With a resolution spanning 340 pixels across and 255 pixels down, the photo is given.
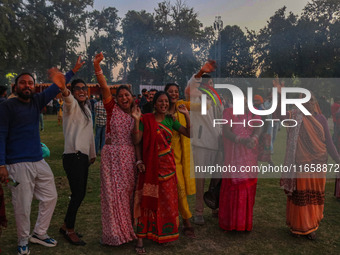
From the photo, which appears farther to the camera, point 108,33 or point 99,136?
point 108,33

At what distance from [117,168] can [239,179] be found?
1.53m

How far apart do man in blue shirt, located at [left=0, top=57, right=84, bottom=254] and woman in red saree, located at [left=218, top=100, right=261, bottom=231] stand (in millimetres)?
2110

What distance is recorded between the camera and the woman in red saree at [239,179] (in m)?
3.90

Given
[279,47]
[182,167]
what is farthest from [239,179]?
[279,47]

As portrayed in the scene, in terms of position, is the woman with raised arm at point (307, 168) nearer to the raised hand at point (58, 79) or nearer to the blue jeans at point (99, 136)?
the raised hand at point (58, 79)

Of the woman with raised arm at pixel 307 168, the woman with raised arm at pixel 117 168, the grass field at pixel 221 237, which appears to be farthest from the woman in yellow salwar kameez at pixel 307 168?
the woman with raised arm at pixel 117 168

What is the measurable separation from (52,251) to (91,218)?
1.03 m

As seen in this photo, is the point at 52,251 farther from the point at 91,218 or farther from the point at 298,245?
the point at 298,245

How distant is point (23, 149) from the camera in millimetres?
3209

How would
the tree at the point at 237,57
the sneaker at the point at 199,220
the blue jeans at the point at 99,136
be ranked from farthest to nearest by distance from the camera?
1. the tree at the point at 237,57
2. the blue jeans at the point at 99,136
3. the sneaker at the point at 199,220

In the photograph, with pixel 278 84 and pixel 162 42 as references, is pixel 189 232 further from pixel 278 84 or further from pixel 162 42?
pixel 162 42

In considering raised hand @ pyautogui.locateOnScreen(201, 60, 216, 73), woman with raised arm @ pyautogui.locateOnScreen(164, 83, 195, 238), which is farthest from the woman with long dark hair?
raised hand @ pyautogui.locateOnScreen(201, 60, 216, 73)

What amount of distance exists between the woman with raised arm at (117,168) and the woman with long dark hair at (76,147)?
274 mm

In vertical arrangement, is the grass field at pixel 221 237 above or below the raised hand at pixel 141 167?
below
